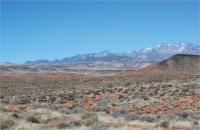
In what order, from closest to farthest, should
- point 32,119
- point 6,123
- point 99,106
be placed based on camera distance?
point 6,123, point 32,119, point 99,106

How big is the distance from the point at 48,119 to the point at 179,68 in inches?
2894

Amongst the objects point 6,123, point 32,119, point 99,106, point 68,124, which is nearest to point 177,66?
point 99,106

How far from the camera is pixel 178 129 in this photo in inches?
674

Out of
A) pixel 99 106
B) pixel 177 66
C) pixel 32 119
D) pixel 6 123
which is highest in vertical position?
pixel 177 66

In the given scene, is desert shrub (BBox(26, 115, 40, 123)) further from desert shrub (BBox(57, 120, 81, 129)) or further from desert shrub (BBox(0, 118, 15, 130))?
desert shrub (BBox(57, 120, 81, 129))

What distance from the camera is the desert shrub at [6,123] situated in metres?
16.1

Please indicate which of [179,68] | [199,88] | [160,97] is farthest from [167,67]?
[160,97]

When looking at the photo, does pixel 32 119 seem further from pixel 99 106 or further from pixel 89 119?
pixel 99 106

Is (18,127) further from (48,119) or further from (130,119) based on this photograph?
(130,119)

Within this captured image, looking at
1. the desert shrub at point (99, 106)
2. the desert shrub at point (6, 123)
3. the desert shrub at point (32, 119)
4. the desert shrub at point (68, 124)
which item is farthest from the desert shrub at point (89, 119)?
the desert shrub at point (99, 106)

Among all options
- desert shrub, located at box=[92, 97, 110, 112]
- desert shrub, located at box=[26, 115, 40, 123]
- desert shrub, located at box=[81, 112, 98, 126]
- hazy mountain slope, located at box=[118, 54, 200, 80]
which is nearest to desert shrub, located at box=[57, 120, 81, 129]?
desert shrub, located at box=[81, 112, 98, 126]

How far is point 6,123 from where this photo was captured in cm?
1641

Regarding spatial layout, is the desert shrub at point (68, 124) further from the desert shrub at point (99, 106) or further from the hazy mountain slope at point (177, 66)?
the hazy mountain slope at point (177, 66)

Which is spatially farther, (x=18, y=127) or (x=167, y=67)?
(x=167, y=67)
